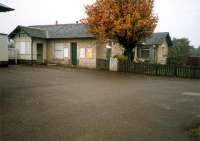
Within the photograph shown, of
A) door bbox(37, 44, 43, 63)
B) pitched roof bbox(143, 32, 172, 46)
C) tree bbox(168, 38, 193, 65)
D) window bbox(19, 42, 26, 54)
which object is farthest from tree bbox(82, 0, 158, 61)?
tree bbox(168, 38, 193, 65)

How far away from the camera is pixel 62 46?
29.3 metres

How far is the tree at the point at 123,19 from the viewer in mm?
22672

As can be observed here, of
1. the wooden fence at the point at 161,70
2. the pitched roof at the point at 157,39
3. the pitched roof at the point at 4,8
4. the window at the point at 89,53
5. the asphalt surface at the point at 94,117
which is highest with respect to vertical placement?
the pitched roof at the point at 157,39

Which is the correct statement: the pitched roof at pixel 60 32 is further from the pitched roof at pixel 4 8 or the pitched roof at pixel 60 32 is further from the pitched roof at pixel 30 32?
the pitched roof at pixel 4 8

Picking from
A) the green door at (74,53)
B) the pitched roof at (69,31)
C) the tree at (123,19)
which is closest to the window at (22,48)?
the pitched roof at (69,31)

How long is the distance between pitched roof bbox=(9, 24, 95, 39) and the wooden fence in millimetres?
5915

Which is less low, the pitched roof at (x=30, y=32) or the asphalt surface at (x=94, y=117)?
the pitched roof at (x=30, y=32)

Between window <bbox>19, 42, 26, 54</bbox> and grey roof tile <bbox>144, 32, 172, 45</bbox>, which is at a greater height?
grey roof tile <bbox>144, 32, 172, 45</bbox>

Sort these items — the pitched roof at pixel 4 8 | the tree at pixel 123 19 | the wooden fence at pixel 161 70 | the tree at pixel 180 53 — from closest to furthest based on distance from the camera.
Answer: the pitched roof at pixel 4 8, the wooden fence at pixel 161 70, the tree at pixel 123 19, the tree at pixel 180 53

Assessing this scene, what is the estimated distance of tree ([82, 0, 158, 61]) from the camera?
22672 millimetres

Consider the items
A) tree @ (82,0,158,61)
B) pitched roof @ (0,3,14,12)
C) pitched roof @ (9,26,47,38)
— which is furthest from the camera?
pitched roof @ (9,26,47,38)

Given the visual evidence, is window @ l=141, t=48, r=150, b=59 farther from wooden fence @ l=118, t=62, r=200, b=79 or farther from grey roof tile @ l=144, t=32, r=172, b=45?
wooden fence @ l=118, t=62, r=200, b=79

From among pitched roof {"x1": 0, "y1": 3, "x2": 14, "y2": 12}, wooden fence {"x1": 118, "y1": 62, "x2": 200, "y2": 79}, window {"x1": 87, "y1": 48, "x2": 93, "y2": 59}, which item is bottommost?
wooden fence {"x1": 118, "y1": 62, "x2": 200, "y2": 79}

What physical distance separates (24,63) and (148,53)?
17.4 metres
